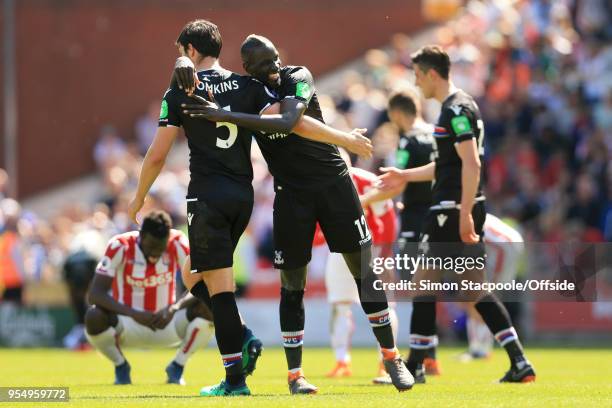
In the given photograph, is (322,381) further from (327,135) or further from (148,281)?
(327,135)

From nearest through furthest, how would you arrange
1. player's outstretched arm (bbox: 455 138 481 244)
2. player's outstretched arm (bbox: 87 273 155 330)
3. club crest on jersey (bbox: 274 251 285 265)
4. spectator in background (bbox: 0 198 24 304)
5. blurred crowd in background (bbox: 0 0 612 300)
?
club crest on jersey (bbox: 274 251 285 265) < player's outstretched arm (bbox: 455 138 481 244) < player's outstretched arm (bbox: 87 273 155 330) < blurred crowd in background (bbox: 0 0 612 300) < spectator in background (bbox: 0 198 24 304)

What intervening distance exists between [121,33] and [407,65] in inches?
295

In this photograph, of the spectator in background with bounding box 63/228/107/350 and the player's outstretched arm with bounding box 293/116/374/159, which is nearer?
the player's outstretched arm with bounding box 293/116/374/159

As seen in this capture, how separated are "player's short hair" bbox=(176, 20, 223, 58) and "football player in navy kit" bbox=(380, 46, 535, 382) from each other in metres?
2.10

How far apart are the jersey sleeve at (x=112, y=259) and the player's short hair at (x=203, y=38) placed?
9.37 feet

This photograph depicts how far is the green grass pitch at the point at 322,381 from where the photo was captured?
884 cm

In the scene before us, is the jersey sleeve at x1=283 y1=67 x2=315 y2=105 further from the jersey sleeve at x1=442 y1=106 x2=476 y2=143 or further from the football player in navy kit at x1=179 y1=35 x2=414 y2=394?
the jersey sleeve at x1=442 y1=106 x2=476 y2=143

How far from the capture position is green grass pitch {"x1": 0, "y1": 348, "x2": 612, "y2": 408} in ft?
29.0

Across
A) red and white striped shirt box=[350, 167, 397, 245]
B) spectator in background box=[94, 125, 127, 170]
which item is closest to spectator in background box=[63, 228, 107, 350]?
spectator in background box=[94, 125, 127, 170]

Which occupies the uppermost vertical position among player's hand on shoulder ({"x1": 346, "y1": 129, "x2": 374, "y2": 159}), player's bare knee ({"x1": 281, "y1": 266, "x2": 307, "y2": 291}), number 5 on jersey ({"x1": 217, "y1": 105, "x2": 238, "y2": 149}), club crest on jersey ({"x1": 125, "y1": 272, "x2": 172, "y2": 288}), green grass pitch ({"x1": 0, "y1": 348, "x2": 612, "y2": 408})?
number 5 on jersey ({"x1": 217, "y1": 105, "x2": 238, "y2": 149})

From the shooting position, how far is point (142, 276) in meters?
11.9

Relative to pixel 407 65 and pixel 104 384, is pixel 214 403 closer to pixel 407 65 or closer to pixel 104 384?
pixel 104 384

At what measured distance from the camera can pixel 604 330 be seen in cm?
1914

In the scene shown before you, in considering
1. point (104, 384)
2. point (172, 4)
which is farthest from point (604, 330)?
point (172, 4)
